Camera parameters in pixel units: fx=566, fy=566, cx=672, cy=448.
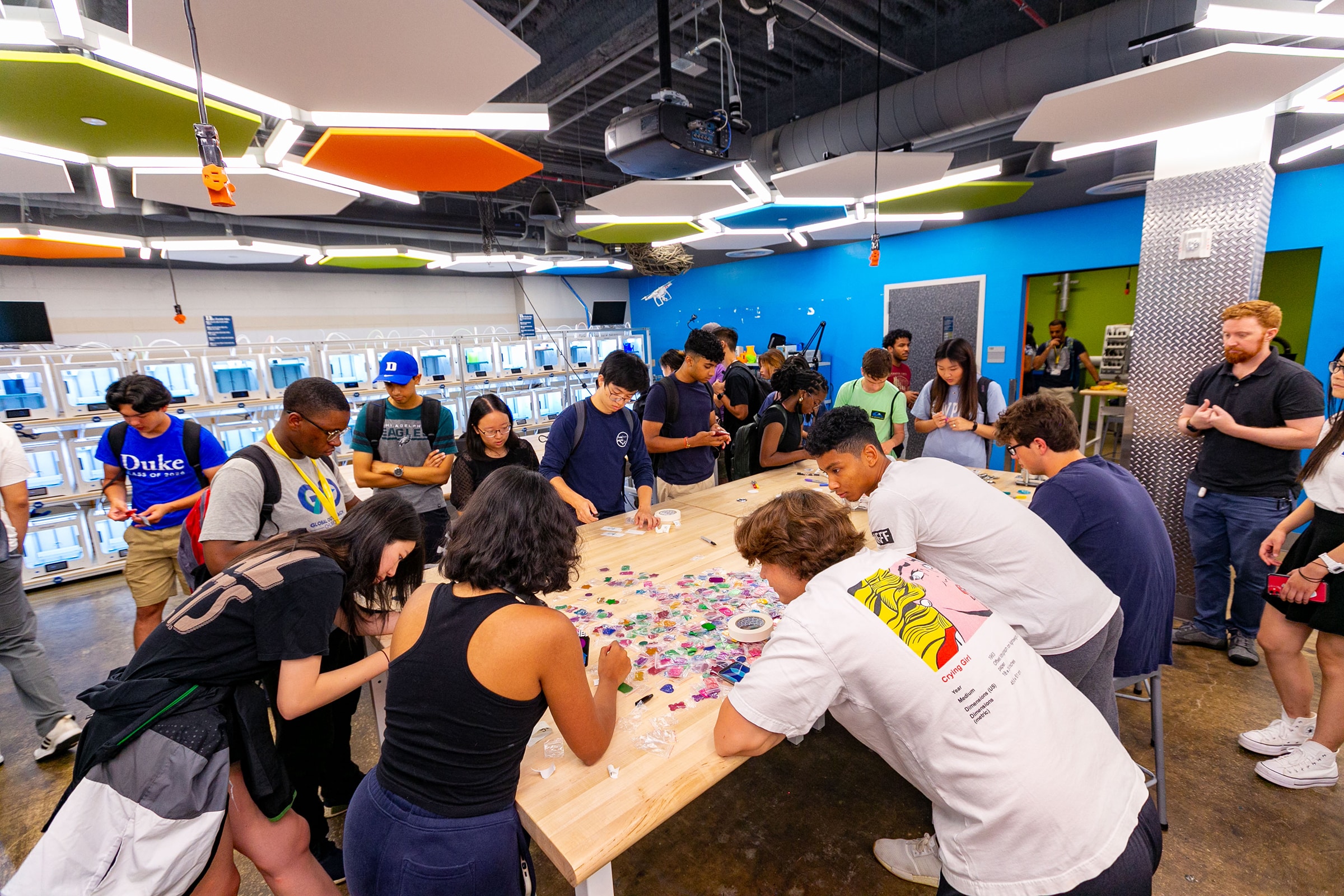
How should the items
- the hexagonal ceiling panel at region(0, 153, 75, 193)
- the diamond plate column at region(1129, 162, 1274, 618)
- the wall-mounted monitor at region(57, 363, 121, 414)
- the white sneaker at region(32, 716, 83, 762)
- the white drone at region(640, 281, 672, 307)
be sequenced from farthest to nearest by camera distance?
the white drone at region(640, 281, 672, 307) < the wall-mounted monitor at region(57, 363, 121, 414) < the diamond plate column at region(1129, 162, 1274, 618) < the hexagonal ceiling panel at region(0, 153, 75, 193) < the white sneaker at region(32, 716, 83, 762)

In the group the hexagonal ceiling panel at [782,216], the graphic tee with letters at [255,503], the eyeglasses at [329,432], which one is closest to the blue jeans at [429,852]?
the graphic tee with letters at [255,503]

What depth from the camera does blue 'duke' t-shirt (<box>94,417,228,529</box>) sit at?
11.2ft

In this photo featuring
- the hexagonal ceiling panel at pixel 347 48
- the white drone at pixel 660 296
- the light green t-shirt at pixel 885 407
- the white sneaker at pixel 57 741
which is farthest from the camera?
the white drone at pixel 660 296

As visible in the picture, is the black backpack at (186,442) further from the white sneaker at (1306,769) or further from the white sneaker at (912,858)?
the white sneaker at (1306,769)

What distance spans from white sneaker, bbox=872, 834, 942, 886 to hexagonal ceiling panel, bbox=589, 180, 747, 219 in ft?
12.6

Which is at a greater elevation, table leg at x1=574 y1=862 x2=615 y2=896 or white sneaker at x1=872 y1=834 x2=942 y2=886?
table leg at x1=574 y1=862 x2=615 y2=896

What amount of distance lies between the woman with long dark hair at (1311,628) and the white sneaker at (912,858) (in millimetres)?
1642

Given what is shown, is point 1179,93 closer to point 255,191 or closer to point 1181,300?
point 1181,300

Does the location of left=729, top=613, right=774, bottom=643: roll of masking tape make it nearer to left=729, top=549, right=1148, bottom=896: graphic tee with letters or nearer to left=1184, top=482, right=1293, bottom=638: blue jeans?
left=729, top=549, right=1148, bottom=896: graphic tee with letters

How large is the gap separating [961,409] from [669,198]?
9.01 ft

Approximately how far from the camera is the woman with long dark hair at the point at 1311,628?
220cm

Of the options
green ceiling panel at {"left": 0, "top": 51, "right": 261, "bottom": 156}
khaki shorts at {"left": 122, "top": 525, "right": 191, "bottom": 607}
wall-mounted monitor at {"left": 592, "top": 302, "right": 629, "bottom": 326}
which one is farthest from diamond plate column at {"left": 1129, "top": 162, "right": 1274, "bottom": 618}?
wall-mounted monitor at {"left": 592, "top": 302, "right": 629, "bottom": 326}

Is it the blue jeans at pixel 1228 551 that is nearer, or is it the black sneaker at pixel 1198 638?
the blue jeans at pixel 1228 551

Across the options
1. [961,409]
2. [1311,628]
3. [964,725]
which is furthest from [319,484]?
[1311,628]
